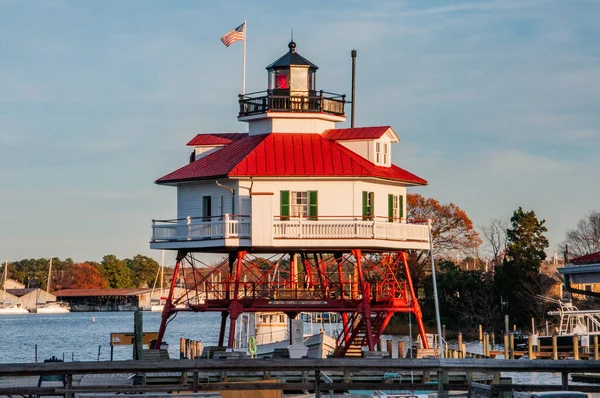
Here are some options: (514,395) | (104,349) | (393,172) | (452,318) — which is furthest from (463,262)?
(514,395)

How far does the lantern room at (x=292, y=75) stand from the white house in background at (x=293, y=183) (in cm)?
5

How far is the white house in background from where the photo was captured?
2094 inches

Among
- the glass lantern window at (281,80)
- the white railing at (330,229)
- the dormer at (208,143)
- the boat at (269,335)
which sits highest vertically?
the glass lantern window at (281,80)

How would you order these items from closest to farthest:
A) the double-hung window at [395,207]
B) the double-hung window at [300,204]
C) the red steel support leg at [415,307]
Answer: the double-hung window at [300,204] → the red steel support leg at [415,307] → the double-hung window at [395,207]

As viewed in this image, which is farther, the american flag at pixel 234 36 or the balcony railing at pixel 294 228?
the american flag at pixel 234 36

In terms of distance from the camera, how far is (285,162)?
181 feet

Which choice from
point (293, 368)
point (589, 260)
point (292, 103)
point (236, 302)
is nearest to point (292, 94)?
point (292, 103)

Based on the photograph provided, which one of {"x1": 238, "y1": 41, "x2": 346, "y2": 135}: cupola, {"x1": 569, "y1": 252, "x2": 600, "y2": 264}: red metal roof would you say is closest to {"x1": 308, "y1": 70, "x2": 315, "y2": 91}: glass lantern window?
{"x1": 238, "y1": 41, "x2": 346, "y2": 135}: cupola

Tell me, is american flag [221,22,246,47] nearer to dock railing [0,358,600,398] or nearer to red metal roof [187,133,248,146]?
red metal roof [187,133,248,146]

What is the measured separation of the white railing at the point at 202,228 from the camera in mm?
53156

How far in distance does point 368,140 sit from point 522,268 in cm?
3761

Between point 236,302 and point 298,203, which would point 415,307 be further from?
point 236,302

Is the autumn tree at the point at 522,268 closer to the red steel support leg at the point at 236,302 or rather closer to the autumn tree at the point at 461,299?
the autumn tree at the point at 461,299

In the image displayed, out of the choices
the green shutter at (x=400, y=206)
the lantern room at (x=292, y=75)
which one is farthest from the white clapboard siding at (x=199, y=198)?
the green shutter at (x=400, y=206)
